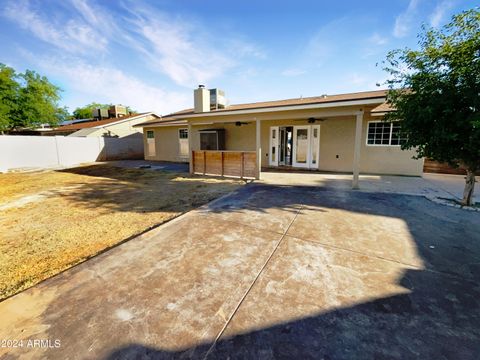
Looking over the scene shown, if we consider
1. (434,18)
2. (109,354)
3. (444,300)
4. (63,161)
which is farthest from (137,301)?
(63,161)

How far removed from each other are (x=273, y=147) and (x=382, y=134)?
4987mm

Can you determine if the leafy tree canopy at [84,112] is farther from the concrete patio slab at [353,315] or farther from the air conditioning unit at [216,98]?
the concrete patio slab at [353,315]

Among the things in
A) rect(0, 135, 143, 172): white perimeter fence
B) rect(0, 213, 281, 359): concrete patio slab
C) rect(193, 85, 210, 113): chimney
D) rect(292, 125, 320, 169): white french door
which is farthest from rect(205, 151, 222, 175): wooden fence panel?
rect(0, 135, 143, 172): white perimeter fence

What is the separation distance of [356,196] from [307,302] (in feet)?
15.6

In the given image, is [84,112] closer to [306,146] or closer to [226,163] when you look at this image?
[226,163]

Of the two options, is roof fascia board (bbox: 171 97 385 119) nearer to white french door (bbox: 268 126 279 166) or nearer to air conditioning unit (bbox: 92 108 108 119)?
white french door (bbox: 268 126 279 166)

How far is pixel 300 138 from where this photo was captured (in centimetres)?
1095

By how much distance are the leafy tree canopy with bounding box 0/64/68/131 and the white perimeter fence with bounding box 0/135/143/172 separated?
24.9ft

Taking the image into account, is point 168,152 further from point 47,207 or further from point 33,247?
point 33,247

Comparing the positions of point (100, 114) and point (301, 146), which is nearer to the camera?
point (301, 146)

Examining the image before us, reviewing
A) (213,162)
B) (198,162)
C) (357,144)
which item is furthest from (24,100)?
(357,144)

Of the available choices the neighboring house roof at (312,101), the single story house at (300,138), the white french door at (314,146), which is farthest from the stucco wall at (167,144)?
the white french door at (314,146)

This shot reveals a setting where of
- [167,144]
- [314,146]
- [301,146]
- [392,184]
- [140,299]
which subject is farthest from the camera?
[167,144]

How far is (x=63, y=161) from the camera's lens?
14.4m
